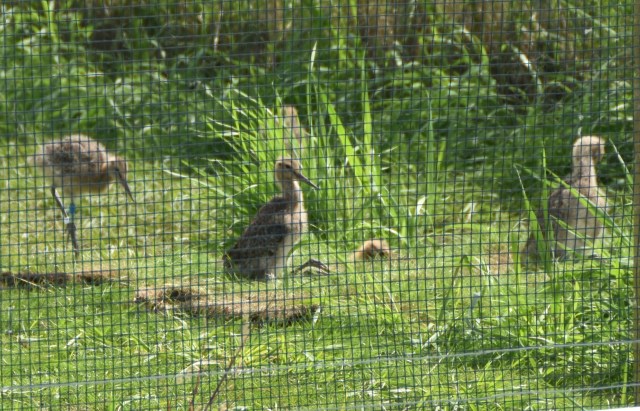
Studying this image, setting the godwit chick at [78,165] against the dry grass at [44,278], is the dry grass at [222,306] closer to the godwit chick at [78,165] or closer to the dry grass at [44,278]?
the dry grass at [44,278]

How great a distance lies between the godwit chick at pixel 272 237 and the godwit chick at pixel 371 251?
0.32 m

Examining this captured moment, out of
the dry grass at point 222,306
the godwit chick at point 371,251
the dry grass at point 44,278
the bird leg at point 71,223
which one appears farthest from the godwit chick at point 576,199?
the bird leg at point 71,223

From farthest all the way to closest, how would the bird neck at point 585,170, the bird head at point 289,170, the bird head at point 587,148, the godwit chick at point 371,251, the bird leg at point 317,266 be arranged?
the bird head at point 587,148 < the bird neck at point 585,170 < the bird head at point 289,170 < the godwit chick at point 371,251 < the bird leg at point 317,266

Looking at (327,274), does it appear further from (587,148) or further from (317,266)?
(587,148)

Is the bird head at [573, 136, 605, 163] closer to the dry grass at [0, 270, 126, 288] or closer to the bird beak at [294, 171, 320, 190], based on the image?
the bird beak at [294, 171, 320, 190]

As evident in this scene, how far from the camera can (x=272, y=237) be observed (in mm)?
6758

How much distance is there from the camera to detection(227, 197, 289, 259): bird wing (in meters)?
6.73

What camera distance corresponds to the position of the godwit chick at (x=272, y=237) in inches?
264

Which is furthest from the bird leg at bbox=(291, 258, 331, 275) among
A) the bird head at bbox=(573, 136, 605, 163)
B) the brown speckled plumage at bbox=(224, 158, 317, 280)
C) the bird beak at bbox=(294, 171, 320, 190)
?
the bird head at bbox=(573, 136, 605, 163)

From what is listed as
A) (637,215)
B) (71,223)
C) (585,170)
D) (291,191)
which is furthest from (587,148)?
(71,223)

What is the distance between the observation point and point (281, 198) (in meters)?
6.90

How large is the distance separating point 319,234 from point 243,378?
236 cm

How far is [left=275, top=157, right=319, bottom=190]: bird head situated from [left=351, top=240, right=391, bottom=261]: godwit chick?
0.53 metres

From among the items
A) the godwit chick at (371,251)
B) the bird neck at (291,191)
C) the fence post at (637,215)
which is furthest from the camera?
the bird neck at (291,191)
